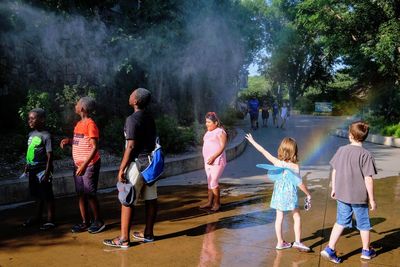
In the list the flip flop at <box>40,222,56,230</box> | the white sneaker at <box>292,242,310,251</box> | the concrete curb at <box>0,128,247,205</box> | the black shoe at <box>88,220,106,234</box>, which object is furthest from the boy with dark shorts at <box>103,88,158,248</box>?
the concrete curb at <box>0,128,247,205</box>

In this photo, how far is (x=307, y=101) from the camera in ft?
163

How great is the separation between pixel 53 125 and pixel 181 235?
564cm

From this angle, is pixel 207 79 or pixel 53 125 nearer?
pixel 53 125

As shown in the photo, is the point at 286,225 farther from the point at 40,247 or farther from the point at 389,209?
the point at 40,247

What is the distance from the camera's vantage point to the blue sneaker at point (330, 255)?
13.9ft

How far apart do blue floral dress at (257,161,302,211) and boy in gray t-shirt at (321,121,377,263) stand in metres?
0.40

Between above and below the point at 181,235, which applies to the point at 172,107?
above

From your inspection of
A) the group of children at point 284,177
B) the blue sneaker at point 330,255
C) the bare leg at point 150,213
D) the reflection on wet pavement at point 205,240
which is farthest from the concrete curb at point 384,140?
the bare leg at point 150,213

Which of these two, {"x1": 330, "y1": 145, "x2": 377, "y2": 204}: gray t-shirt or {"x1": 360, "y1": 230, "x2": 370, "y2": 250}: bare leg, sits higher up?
{"x1": 330, "y1": 145, "x2": 377, "y2": 204}: gray t-shirt

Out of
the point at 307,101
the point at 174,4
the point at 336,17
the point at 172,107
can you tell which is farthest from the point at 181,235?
the point at 307,101

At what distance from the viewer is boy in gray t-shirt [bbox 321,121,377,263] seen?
13.6 feet

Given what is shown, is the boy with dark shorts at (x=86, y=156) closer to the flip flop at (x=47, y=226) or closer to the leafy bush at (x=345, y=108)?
the flip flop at (x=47, y=226)

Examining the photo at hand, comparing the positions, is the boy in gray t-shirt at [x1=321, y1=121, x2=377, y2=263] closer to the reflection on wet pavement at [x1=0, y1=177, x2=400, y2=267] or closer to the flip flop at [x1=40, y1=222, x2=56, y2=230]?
the reflection on wet pavement at [x1=0, y1=177, x2=400, y2=267]

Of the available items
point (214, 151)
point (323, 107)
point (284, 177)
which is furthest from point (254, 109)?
point (323, 107)
